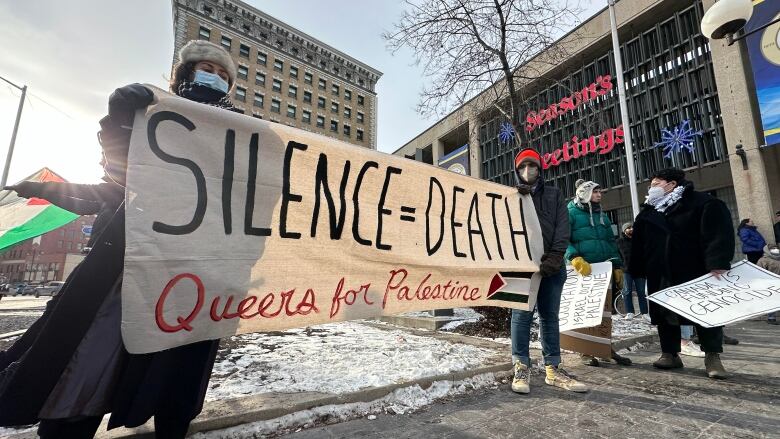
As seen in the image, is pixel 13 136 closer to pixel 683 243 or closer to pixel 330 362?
pixel 330 362

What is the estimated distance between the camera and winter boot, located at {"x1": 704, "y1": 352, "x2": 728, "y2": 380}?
3.01 meters

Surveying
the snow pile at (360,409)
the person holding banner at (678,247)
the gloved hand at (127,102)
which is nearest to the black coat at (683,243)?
the person holding banner at (678,247)

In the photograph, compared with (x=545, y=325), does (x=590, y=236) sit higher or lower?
higher

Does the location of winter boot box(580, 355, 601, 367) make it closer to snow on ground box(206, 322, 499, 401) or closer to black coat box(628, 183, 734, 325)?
black coat box(628, 183, 734, 325)

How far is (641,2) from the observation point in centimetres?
1762

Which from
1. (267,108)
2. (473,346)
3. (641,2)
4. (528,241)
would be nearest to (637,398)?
(528,241)

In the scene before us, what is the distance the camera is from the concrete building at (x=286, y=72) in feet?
119

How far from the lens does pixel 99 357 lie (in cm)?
133

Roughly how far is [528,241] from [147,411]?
2.87 metres

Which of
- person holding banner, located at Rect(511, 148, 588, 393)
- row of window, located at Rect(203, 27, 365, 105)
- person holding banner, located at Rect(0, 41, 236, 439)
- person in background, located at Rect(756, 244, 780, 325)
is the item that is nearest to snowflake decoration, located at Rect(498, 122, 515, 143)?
person holding banner, located at Rect(511, 148, 588, 393)

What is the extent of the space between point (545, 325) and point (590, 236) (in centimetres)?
123

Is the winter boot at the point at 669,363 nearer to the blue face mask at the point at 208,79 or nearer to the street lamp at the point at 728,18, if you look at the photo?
the street lamp at the point at 728,18

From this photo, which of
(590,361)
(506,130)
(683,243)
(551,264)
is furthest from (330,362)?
(506,130)

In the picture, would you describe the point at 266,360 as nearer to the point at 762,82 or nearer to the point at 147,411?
the point at 147,411
